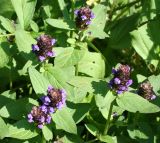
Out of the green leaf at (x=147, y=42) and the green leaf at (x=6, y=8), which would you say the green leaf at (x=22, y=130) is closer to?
the green leaf at (x=6, y=8)

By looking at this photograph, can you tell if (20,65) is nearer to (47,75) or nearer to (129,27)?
(47,75)

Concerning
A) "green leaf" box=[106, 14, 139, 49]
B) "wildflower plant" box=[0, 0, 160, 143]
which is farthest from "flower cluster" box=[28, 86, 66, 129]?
"green leaf" box=[106, 14, 139, 49]

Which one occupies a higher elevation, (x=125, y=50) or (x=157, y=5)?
(x=157, y=5)

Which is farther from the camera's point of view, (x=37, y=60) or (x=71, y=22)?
(x=71, y=22)

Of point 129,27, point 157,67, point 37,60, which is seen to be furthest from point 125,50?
point 37,60

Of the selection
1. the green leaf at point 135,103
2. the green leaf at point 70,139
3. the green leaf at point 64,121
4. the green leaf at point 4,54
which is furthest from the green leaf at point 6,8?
the green leaf at point 135,103

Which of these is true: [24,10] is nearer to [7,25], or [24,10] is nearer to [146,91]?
[7,25]
